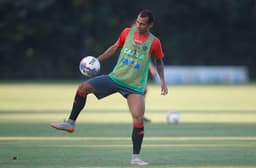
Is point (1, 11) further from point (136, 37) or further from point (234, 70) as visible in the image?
point (136, 37)

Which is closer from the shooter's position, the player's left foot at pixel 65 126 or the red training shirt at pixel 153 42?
the red training shirt at pixel 153 42

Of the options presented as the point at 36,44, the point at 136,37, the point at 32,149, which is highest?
the point at 36,44

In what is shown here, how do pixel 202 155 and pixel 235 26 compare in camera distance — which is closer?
pixel 202 155

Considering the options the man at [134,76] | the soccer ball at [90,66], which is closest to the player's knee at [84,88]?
the man at [134,76]

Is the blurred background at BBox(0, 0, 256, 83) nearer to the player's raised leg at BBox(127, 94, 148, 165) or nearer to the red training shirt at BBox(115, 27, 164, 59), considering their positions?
the red training shirt at BBox(115, 27, 164, 59)

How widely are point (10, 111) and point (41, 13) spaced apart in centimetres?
3470

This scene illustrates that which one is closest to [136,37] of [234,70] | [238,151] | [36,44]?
[238,151]

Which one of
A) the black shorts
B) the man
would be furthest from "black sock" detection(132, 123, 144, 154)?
the black shorts

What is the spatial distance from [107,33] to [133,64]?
48235mm

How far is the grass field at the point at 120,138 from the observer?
11.3 metres

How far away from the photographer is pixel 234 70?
54.3 meters

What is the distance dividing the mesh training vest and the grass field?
1125 mm

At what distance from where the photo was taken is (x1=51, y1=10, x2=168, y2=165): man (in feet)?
36.6

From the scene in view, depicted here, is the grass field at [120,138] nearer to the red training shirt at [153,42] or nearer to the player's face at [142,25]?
the red training shirt at [153,42]
